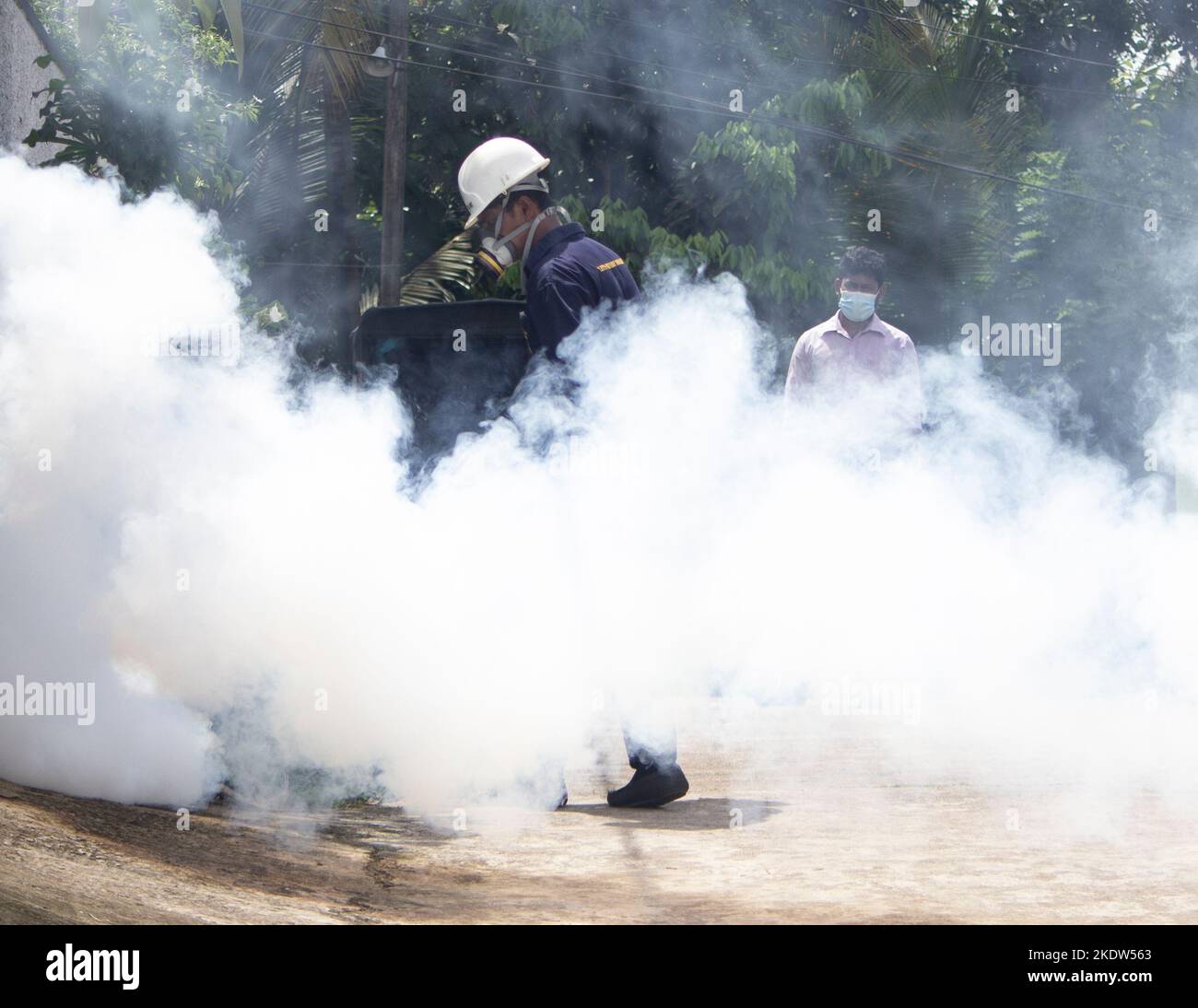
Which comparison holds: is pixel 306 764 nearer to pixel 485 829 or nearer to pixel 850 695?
pixel 485 829

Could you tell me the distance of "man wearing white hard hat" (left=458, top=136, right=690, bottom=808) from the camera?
19.7ft

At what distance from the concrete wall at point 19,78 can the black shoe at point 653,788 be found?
6.71 m

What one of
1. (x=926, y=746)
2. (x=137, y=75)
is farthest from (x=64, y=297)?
(x=137, y=75)

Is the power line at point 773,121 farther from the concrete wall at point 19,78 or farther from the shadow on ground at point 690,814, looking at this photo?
the shadow on ground at point 690,814

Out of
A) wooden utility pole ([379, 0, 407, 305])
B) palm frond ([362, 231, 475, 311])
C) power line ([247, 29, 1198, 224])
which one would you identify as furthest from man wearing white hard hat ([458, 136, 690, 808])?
palm frond ([362, 231, 475, 311])

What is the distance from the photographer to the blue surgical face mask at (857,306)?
8.55m

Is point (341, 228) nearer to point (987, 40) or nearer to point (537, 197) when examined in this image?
point (987, 40)

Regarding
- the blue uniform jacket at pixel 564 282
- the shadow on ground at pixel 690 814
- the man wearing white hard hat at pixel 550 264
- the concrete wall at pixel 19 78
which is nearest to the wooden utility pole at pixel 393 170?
the concrete wall at pixel 19 78

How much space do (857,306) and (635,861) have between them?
4186mm

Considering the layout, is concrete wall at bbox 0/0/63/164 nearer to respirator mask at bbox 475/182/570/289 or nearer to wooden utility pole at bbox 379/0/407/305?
respirator mask at bbox 475/182/570/289

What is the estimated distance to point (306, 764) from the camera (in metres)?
5.82

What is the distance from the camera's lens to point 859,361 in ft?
27.9

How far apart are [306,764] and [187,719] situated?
44 cm

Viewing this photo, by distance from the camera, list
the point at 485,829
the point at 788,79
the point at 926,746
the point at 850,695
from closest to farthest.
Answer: the point at 485,829
the point at 926,746
the point at 850,695
the point at 788,79
